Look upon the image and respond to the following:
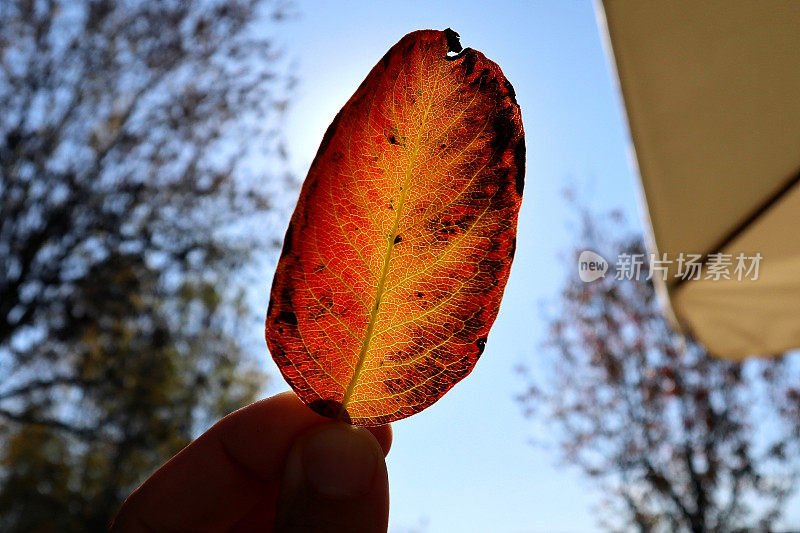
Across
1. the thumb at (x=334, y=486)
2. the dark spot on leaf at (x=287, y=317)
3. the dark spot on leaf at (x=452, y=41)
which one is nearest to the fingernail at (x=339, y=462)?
the thumb at (x=334, y=486)

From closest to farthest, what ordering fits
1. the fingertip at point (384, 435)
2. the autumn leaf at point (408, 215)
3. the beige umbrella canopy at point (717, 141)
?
the autumn leaf at point (408, 215) → the fingertip at point (384, 435) → the beige umbrella canopy at point (717, 141)

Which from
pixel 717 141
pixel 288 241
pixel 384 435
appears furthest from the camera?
pixel 717 141

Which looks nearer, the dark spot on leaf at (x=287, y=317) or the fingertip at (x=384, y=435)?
the dark spot on leaf at (x=287, y=317)

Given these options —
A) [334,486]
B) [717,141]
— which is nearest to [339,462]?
[334,486]

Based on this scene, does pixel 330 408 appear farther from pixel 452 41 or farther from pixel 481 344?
pixel 452 41

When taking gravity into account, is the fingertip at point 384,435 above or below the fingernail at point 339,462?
above

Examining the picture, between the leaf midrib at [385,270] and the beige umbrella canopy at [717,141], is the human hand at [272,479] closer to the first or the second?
the leaf midrib at [385,270]

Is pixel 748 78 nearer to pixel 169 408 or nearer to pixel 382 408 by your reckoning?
pixel 382 408

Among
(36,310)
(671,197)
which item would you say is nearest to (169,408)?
(36,310)
